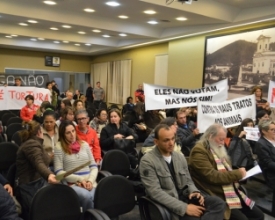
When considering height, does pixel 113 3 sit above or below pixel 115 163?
above

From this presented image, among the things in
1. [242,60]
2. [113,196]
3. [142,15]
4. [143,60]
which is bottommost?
[113,196]

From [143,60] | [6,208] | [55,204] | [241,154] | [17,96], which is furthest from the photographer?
[143,60]

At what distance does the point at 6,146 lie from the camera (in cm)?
344

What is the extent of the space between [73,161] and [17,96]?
436 centimetres

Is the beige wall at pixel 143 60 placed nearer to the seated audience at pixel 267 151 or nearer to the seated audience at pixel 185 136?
the seated audience at pixel 185 136

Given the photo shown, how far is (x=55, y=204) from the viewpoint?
7.38 ft

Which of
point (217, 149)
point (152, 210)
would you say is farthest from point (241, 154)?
point (152, 210)

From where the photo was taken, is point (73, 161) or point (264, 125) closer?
point (73, 161)

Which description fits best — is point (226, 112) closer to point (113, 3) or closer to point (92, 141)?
point (92, 141)

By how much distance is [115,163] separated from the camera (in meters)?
3.49

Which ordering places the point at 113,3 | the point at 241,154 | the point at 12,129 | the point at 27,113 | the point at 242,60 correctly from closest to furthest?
the point at 241,154 < the point at 12,129 < the point at 27,113 < the point at 113,3 < the point at 242,60

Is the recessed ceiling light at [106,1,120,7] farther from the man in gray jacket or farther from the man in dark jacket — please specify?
the man in dark jacket

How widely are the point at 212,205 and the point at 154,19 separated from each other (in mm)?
6001

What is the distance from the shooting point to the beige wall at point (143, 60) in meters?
10.9
